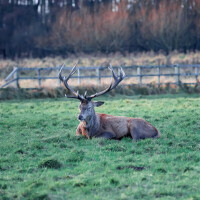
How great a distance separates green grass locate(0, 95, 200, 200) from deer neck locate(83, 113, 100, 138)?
282mm

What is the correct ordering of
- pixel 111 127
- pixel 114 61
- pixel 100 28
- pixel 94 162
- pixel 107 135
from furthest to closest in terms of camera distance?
pixel 100 28 < pixel 114 61 < pixel 111 127 < pixel 107 135 < pixel 94 162

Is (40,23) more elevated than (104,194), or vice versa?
(40,23)

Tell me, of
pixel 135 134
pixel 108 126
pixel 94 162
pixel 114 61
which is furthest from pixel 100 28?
pixel 94 162

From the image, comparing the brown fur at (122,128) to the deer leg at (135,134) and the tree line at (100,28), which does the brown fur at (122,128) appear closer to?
the deer leg at (135,134)

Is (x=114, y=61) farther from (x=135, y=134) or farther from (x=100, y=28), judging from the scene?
(x=135, y=134)

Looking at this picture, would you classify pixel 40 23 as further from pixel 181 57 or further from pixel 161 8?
pixel 181 57

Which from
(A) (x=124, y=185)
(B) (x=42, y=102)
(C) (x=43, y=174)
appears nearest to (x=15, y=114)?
(B) (x=42, y=102)

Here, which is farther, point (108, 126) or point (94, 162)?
point (108, 126)

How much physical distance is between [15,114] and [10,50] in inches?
923

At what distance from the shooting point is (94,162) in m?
6.54

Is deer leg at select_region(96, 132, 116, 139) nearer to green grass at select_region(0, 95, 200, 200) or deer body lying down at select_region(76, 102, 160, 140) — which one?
deer body lying down at select_region(76, 102, 160, 140)

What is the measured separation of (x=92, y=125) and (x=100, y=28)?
27368mm

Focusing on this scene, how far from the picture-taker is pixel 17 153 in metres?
7.21

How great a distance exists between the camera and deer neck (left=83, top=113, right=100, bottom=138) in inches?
335
